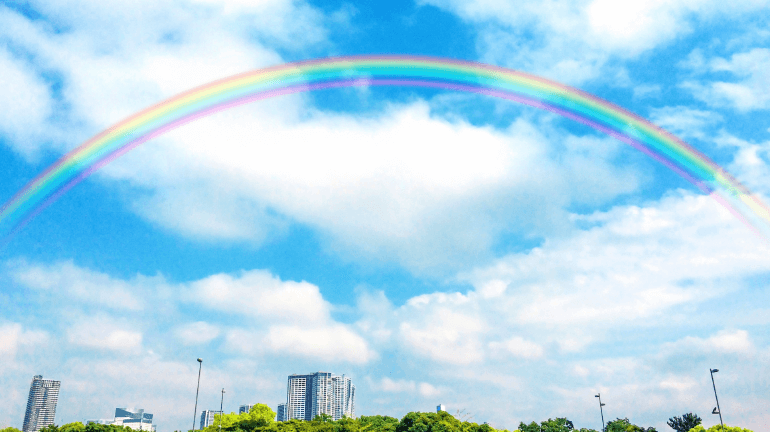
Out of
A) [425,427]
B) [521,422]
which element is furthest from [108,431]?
[521,422]

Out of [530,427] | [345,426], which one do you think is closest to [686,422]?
[530,427]

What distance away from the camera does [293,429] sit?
64250 mm

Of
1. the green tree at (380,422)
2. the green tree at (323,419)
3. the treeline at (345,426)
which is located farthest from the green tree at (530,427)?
the green tree at (323,419)

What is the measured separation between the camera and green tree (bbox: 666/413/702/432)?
103125mm

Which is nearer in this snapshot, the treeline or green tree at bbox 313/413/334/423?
the treeline

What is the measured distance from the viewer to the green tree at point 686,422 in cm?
10312

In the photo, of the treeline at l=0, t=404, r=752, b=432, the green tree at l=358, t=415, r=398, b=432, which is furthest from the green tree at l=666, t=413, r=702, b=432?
the green tree at l=358, t=415, r=398, b=432

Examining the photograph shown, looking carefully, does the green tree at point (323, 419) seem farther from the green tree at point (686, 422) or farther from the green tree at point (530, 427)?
the green tree at point (686, 422)

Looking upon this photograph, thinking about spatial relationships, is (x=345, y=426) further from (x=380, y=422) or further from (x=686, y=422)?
(x=686, y=422)

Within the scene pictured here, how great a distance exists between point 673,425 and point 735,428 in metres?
45.4

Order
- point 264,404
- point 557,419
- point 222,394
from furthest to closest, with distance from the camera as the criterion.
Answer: point 557,419 < point 264,404 < point 222,394

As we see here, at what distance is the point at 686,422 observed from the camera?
104 m

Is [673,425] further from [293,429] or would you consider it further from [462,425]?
[293,429]

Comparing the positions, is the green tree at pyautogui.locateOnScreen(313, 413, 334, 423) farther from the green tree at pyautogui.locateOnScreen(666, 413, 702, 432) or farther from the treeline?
the green tree at pyautogui.locateOnScreen(666, 413, 702, 432)
